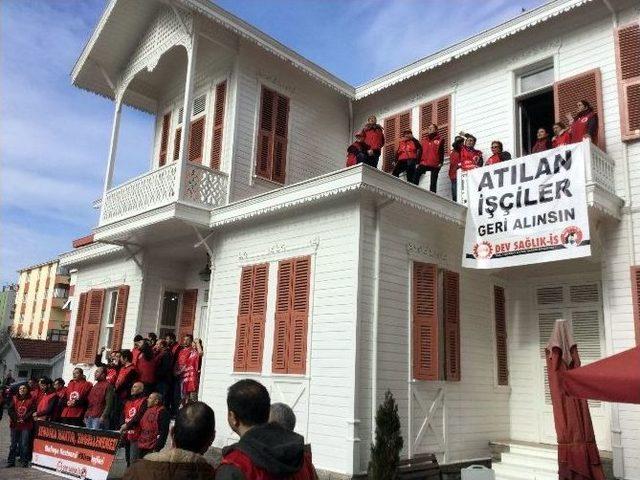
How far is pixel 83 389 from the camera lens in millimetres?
10328

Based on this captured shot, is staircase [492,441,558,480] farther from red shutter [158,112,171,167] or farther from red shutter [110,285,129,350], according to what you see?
red shutter [158,112,171,167]

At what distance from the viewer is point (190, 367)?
11.3m

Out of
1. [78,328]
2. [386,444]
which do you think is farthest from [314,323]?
[78,328]

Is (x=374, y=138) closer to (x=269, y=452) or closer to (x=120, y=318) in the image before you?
(x=120, y=318)

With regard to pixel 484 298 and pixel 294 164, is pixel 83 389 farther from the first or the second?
pixel 484 298

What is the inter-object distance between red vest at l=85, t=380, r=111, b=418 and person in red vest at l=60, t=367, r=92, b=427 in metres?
0.17

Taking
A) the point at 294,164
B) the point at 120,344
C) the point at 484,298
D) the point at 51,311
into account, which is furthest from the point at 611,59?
the point at 51,311

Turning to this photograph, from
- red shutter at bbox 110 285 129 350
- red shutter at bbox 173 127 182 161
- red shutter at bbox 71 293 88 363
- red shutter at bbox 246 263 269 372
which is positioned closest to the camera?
red shutter at bbox 246 263 269 372

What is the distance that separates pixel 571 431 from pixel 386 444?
2426 millimetres

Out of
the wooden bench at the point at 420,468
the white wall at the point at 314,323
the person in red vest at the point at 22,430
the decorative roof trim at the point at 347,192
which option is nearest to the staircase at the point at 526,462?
the wooden bench at the point at 420,468

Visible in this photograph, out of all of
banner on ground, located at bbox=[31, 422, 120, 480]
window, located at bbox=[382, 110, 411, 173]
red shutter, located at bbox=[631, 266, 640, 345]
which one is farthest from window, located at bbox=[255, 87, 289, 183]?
red shutter, located at bbox=[631, 266, 640, 345]

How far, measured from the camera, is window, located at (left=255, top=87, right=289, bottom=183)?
13047mm

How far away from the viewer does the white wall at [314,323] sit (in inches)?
346

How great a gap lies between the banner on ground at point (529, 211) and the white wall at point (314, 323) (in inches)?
88.6
